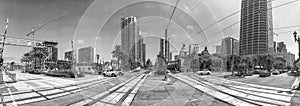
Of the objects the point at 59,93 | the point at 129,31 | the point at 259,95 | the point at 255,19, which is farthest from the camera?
the point at 59,93

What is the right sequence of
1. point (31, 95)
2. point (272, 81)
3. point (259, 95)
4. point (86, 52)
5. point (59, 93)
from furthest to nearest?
point (272, 81)
point (59, 93)
point (31, 95)
point (259, 95)
point (86, 52)

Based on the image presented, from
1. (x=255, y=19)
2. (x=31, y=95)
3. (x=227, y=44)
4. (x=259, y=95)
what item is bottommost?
(x=31, y=95)

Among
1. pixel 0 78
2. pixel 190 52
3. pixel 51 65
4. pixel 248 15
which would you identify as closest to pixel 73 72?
pixel 0 78

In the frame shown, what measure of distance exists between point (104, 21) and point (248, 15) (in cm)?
1005

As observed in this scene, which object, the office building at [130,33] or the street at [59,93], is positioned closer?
the office building at [130,33]

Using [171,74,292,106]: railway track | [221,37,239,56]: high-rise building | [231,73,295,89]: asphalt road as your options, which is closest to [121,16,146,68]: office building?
[171,74,292,106]: railway track

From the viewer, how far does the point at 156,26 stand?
10.2 m

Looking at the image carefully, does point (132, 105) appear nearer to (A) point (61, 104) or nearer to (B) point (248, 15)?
(A) point (61, 104)

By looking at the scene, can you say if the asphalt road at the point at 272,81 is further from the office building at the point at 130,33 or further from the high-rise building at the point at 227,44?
the office building at the point at 130,33

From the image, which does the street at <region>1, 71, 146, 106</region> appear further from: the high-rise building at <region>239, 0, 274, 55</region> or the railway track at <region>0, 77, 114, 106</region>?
the high-rise building at <region>239, 0, 274, 55</region>

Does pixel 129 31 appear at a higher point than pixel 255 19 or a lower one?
lower

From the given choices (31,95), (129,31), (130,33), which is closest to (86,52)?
(130,33)

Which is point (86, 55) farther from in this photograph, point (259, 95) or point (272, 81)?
point (272, 81)

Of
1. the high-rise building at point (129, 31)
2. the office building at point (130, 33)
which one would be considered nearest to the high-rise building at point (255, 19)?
the office building at point (130, 33)
